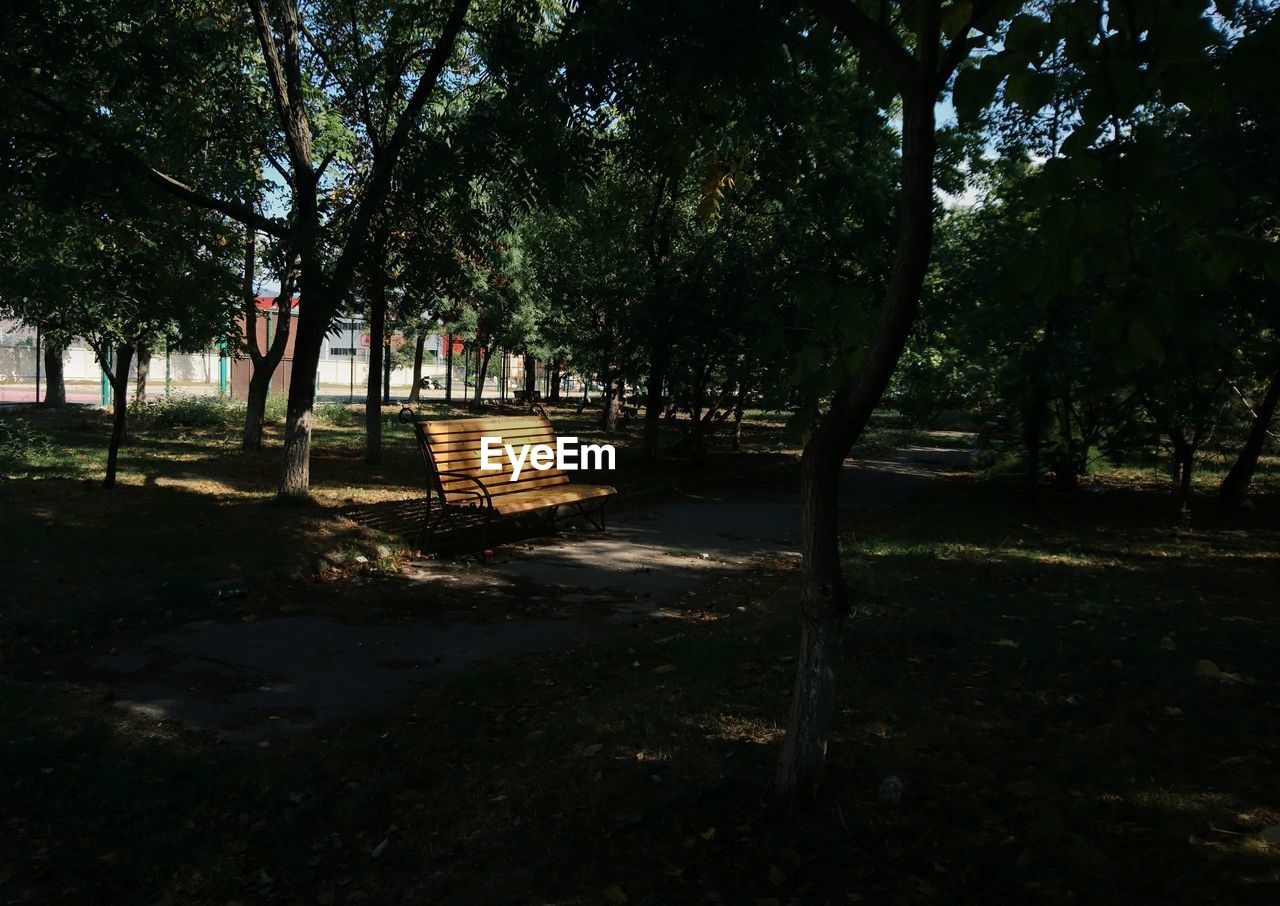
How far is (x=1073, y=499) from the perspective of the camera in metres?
13.0

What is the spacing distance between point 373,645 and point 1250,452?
11180 millimetres

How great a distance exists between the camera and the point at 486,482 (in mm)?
9008

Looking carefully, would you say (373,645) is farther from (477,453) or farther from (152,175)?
(152,175)

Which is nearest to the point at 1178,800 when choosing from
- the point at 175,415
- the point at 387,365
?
the point at 175,415

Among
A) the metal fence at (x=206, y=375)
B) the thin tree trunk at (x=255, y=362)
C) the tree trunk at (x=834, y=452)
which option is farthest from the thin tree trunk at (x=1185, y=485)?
the metal fence at (x=206, y=375)

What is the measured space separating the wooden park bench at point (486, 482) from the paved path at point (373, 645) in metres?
0.46

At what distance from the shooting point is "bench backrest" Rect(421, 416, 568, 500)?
8.55 meters

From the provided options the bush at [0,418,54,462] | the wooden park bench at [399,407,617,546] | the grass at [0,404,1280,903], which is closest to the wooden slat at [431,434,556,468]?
the wooden park bench at [399,407,617,546]

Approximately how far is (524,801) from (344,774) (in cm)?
87

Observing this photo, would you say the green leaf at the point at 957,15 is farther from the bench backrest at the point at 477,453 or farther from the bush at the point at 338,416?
the bush at the point at 338,416

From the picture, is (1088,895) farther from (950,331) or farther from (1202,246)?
(950,331)

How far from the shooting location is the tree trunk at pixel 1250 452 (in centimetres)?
1107

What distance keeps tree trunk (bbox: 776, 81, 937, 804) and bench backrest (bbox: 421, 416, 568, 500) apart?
5628mm

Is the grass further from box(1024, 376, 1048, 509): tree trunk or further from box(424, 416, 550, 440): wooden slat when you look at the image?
box(1024, 376, 1048, 509): tree trunk
